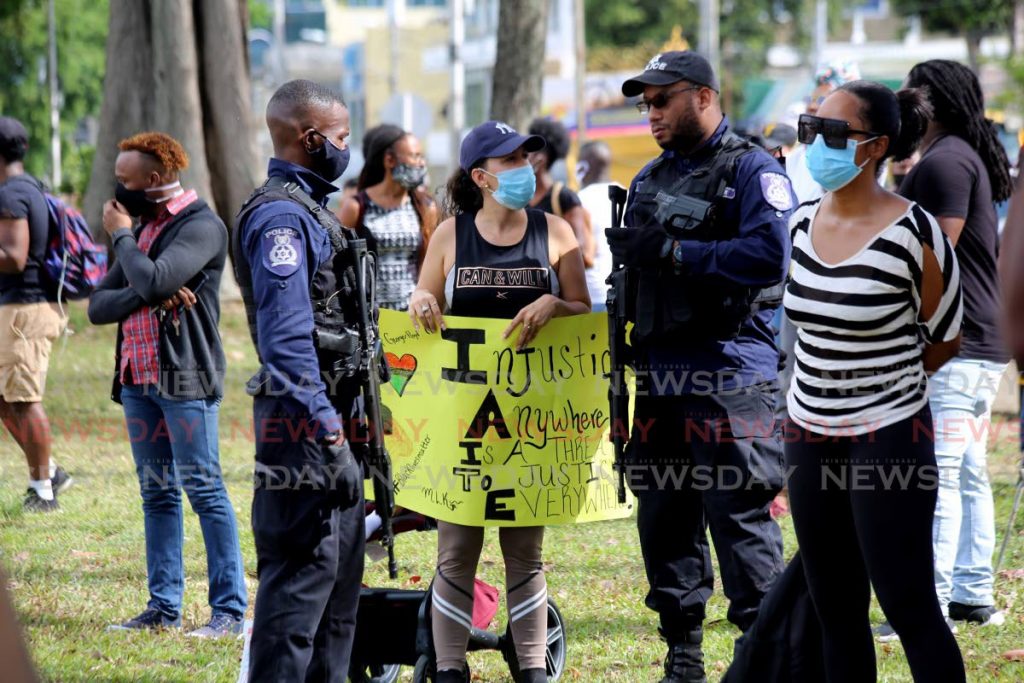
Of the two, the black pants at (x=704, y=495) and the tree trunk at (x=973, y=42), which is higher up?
the tree trunk at (x=973, y=42)

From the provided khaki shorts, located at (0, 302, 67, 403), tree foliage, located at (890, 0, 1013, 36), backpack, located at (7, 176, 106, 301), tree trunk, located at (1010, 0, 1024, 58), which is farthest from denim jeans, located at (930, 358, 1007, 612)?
tree foliage, located at (890, 0, 1013, 36)

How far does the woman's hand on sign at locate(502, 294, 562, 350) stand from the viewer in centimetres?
480

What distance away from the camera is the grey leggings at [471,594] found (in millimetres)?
4820

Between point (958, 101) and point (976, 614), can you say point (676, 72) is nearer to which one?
point (958, 101)

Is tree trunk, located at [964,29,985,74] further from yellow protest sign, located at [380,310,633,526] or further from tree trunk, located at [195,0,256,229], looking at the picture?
yellow protest sign, located at [380,310,633,526]

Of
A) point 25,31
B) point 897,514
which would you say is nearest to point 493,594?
point 897,514

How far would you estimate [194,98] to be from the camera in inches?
587

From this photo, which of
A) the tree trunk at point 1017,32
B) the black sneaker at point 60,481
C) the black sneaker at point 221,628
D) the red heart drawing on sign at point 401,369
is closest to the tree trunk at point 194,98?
the black sneaker at point 60,481

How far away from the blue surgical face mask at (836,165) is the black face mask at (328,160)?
1.51 meters

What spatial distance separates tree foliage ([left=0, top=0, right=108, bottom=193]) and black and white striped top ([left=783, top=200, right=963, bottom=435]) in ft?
122

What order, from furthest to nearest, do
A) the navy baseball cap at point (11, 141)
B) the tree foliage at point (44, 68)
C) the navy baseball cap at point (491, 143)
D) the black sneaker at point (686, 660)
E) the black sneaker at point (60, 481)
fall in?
the tree foliage at point (44, 68), the black sneaker at point (60, 481), the navy baseball cap at point (11, 141), the black sneaker at point (686, 660), the navy baseball cap at point (491, 143)

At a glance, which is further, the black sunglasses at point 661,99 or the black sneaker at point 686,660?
the black sneaker at point 686,660

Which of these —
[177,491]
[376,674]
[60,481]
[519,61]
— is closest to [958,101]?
[376,674]

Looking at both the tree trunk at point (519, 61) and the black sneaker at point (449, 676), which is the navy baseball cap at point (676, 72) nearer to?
the black sneaker at point (449, 676)
